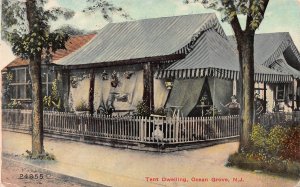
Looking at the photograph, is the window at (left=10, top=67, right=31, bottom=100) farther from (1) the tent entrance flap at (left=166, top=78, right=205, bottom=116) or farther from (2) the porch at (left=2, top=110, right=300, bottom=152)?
(1) the tent entrance flap at (left=166, top=78, right=205, bottom=116)

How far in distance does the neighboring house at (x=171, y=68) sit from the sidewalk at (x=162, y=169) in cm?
62

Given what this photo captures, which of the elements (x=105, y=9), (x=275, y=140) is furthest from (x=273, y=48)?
(x=105, y=9)

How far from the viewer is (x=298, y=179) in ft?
Answer: 26.2

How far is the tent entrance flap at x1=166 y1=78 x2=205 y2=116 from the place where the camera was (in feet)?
25.8

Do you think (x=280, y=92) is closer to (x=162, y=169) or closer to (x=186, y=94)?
(x=186, y=94)

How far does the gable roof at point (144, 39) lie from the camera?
802 cm

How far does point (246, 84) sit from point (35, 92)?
3.35 metres

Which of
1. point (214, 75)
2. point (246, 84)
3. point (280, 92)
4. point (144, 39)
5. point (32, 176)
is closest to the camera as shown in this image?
point (214, 75)

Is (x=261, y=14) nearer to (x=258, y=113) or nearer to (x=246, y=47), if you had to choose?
(x=246, y=47)

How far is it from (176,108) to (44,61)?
2.30m

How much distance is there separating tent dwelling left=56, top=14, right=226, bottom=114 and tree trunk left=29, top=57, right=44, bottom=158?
19.9 inches

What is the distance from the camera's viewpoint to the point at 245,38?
7973 millimetres

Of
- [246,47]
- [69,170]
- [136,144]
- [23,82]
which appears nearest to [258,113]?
[246,47]

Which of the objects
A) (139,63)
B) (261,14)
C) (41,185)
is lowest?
(41,185)
